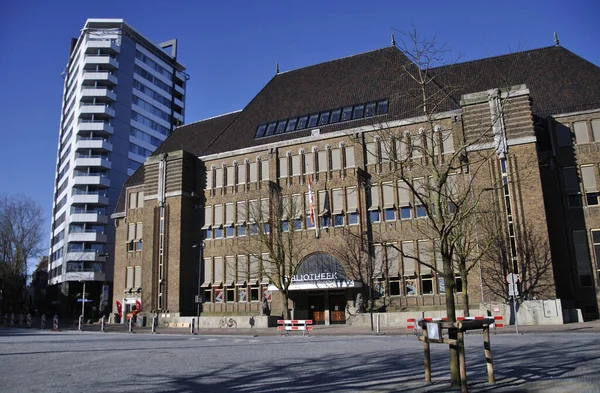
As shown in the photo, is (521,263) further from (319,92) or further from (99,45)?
(99,45)

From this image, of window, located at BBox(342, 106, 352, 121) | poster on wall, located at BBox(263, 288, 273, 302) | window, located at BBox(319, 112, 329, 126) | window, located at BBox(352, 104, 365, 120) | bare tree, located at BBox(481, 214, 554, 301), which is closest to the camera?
bare tree, located at BBox(481, 214, 554, 301)

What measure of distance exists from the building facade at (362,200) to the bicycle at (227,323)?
109 inches

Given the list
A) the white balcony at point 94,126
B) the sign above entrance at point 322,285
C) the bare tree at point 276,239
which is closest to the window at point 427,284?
the sign above entrance at point 322,285

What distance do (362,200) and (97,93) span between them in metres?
54.6

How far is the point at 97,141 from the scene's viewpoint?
252 feet

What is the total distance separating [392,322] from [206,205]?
20477 mm

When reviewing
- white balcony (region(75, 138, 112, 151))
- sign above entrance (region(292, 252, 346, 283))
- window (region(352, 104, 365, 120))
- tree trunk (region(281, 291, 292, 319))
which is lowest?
tree trunk (region(281, 291, 292, 319))

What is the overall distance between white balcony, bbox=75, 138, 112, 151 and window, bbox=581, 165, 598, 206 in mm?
63565

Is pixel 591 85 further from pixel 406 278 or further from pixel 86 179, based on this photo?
pixel 86 179

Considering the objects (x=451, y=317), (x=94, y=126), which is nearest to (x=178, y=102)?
(x=94, y=126)

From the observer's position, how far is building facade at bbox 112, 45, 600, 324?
33375 millimetres

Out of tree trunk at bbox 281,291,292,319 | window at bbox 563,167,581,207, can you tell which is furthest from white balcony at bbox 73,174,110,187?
window at bbox 563,167,581,207

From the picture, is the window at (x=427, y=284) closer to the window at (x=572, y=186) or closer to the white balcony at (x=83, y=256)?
the window at (x=572, y=186)

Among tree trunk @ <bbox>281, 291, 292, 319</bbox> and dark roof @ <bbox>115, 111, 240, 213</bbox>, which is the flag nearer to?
tree trunk @ <bbox>281, 291, 292, 319</bbox>
